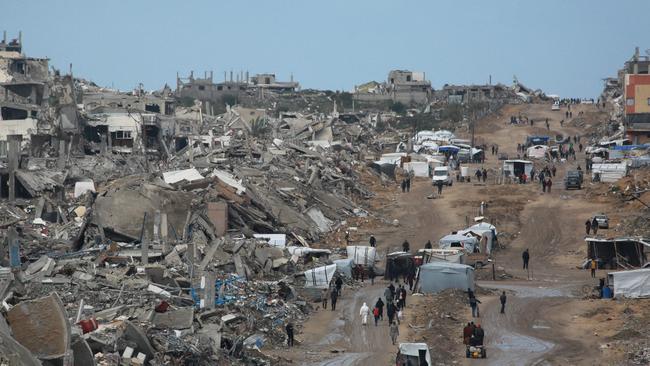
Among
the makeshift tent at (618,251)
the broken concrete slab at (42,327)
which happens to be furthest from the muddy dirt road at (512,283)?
the broken concrete slab at (42,327)

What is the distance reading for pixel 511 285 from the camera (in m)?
36.6

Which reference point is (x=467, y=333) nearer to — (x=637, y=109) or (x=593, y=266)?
(x=593, y=266)

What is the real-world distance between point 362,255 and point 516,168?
24.3m

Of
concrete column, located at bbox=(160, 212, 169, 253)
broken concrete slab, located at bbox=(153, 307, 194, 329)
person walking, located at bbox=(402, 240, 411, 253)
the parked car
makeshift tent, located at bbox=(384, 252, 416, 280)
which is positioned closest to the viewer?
broken concrete slab, located at bbox=(153, 307, 194, 329)

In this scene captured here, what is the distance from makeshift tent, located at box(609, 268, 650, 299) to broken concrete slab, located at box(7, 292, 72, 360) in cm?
1703

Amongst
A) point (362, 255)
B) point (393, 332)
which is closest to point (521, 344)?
point (393, 332)

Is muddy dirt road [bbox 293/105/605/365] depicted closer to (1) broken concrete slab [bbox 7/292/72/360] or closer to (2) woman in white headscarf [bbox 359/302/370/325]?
(2) woman in white headscarf [bbox 359/302/370/325]

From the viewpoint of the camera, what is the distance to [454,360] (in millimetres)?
26203

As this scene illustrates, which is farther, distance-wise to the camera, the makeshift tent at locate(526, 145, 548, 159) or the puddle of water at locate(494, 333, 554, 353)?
the makeshift tent at locate(526, 145, 548, 159)

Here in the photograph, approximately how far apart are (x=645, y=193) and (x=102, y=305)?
3020 centimetres

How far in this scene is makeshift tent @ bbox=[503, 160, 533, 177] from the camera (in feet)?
201

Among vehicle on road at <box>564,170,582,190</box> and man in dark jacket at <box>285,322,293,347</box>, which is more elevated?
vehicle on road at <box>564,170,582,190</box>

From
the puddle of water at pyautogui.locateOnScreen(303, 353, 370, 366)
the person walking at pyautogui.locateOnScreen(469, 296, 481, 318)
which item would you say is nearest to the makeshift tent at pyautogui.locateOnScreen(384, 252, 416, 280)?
the person walking at pyautogui.locateOnScreen(469, 296, 481, 318)

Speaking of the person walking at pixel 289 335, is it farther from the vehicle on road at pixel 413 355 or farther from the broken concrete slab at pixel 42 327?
the broken concrete slab at pixel 42 327
